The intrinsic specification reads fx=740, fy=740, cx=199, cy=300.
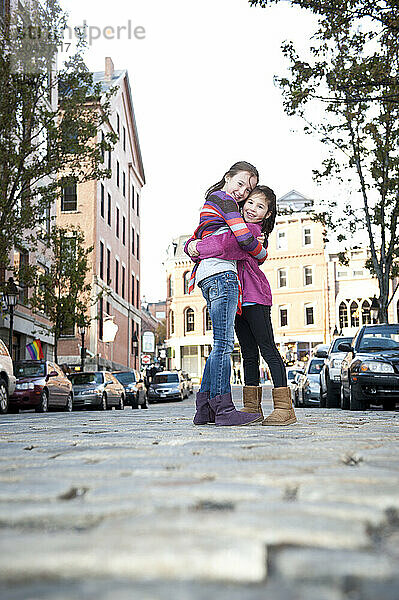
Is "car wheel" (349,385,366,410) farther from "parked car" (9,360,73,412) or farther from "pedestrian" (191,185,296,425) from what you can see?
"parked car" (9,360,73,412)

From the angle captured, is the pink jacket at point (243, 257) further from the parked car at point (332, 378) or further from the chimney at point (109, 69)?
the chimney at point (109, 69)

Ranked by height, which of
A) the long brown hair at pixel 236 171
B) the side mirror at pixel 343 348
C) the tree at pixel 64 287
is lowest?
the side mirror at pixel 343 348

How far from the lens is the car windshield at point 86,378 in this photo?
24266mm

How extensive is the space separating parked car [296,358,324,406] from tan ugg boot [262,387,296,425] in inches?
504

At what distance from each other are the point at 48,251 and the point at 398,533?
110 ft

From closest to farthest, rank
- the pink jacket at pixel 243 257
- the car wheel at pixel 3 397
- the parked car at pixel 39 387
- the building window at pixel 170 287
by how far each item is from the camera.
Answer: the pink jacket at pixel 243 257 < the car wheel at pixel 3 397 < the parked car at pixel 39 387 < the building window at pixel 170 287

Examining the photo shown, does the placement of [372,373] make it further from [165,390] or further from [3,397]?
[165,390]

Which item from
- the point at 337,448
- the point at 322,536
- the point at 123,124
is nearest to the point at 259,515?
the point at 322,536

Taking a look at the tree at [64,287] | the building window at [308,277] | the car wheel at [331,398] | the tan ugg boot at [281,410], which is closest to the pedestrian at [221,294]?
the tan ugg boot at [281,410]

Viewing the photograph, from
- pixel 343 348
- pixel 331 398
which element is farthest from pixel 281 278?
pixel 343 348

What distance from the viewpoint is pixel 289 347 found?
217ft

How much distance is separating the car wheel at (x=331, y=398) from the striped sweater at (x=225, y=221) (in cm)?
991

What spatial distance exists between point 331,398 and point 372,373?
3486 millimetres

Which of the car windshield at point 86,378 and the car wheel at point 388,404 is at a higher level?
the car windshield at point 86,378
